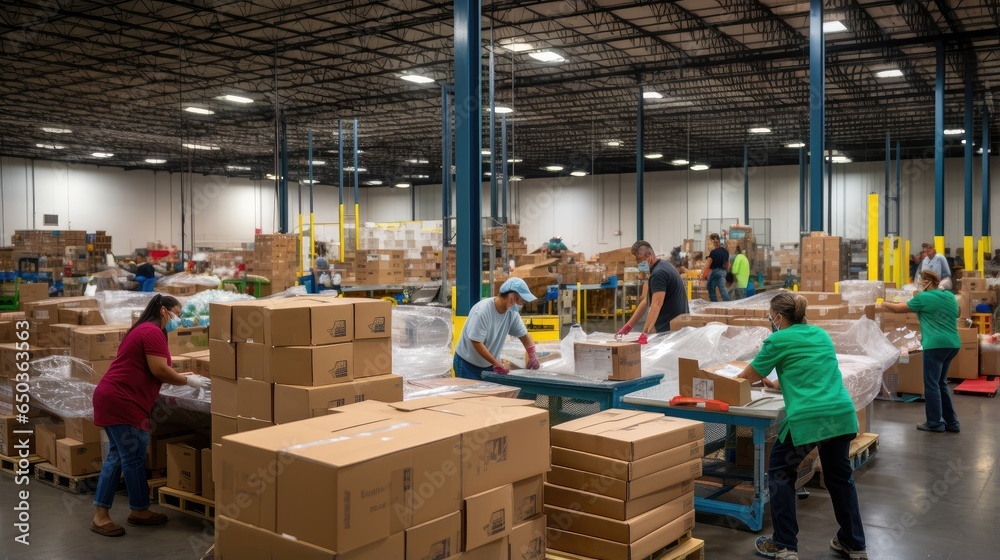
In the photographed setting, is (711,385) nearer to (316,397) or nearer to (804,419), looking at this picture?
(804,419)

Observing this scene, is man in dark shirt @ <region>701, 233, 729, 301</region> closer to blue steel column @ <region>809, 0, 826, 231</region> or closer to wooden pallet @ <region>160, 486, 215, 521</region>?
blue steel column @ <region>809, 0, 826, 231</region>

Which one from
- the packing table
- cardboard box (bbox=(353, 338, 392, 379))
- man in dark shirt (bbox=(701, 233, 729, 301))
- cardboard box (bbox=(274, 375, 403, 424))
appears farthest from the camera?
man in dark shirt (bbox=(701, 233, 729, 301))

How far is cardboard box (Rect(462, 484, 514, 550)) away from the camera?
3115mm

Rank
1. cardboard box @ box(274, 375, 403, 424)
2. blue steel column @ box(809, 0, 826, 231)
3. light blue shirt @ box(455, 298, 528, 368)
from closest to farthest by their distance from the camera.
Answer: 1. cardboard box @ box(274, 375, 403, 424)
2. light blue shirt @ box(455, 298, 528, 368)
3. blue steel column @ box(809, 0, 826, 231)

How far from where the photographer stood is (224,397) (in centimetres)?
460

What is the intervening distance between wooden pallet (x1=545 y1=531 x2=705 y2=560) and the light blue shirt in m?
1.95

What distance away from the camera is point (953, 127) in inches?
976

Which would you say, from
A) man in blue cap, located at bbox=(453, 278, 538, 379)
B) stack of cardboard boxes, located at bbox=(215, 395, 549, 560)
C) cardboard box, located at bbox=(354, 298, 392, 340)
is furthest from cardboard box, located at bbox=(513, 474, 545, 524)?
man in blue cap, located at bbox=(453, 278, 538, 379)

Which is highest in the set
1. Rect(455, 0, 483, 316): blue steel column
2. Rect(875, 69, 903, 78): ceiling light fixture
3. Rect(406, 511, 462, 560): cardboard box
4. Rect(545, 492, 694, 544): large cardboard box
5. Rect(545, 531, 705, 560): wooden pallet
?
Rect(875, 69, 903, 78): ceiling light fixture

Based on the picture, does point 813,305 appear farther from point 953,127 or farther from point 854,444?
point 953,127

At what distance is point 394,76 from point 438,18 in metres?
4.85

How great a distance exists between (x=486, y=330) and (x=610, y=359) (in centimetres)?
89

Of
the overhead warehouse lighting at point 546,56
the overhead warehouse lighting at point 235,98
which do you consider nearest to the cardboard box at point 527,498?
the overhead warehouse lighting at point 546,56

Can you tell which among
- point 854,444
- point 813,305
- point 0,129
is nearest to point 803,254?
point 813,305
